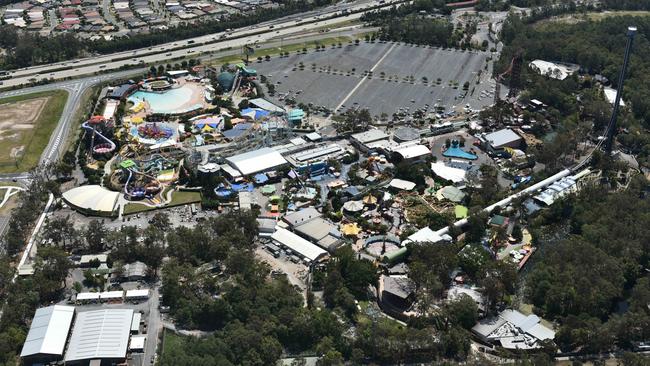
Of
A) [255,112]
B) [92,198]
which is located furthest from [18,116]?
[255,112]

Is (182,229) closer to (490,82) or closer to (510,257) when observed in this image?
(510,257)

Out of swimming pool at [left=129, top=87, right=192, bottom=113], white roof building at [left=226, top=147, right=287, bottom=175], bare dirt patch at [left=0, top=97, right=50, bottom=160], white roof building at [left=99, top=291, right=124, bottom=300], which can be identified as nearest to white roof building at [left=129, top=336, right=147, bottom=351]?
white roof building at [left=99, top=291, right=124, bottom=300]

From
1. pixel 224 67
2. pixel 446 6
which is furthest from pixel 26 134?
pixel 446 6

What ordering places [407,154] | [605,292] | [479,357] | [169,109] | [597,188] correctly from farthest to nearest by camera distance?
[169,109] → [407,154] → [597,188] → [605,292] → [479,357]

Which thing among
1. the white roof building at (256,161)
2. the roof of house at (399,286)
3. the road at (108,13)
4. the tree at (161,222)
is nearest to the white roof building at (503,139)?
the white roof building at (256,161)

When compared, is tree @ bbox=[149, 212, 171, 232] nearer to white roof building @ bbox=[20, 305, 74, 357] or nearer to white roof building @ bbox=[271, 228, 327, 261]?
white roof building @ bbox=[271, 228, 327, 261]
